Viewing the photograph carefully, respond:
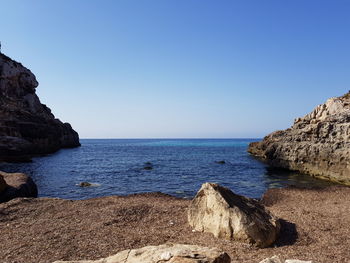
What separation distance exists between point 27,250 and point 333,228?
12494 millimetres

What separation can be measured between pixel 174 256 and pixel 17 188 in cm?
1790

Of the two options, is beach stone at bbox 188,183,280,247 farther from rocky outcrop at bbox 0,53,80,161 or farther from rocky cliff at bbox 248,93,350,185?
rocky outcrop at bbox 0,53,80,161

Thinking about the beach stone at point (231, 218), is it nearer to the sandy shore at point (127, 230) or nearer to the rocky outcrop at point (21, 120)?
the sandy shore at point (127, 230)

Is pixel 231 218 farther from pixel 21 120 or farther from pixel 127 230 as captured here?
pixel 21 120

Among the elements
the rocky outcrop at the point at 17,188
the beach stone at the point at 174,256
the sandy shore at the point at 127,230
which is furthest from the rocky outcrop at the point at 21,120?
the beach stone at the point at 174,256

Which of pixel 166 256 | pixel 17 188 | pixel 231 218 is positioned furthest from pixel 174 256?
pixel 17 188

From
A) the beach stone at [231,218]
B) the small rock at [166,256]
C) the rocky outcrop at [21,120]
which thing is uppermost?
the rocky outcrop at [21,120]

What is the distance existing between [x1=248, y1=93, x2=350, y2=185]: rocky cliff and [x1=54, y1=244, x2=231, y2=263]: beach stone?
2710cm

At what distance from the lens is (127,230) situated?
1112cm

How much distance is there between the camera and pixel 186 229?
36.8 ft

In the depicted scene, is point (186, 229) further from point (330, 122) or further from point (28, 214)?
point (330, 122)

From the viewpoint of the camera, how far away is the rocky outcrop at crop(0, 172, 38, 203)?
1763cm

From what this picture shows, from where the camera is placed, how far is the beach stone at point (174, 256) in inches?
199

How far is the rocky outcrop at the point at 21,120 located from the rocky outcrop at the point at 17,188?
32.1 metres
